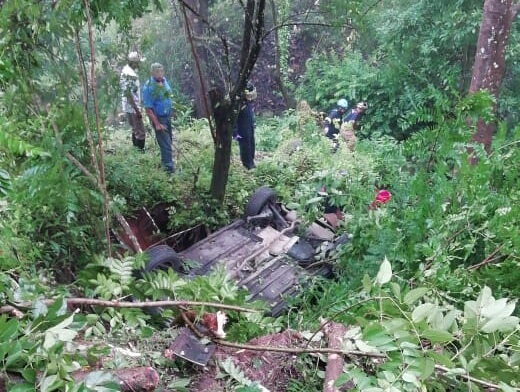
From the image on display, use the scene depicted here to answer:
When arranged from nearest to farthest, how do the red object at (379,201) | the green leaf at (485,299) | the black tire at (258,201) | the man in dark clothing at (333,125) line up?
the green leaf at (485,299) → the red object at (379,201) → the black tire at (258,201) → the man in dark clothing at (333,125)

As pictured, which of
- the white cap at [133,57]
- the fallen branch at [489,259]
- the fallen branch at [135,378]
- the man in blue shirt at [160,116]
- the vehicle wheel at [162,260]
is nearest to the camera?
the fallen branch at [135,378]

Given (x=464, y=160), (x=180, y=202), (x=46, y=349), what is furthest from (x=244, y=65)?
(x=46, y=349)

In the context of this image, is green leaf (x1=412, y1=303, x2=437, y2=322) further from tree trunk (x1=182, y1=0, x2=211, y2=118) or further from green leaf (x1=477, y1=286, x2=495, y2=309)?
tree trunk (x1=182, y1=0, x2=211, y2=118)

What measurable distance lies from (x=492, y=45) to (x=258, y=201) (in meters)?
4.26

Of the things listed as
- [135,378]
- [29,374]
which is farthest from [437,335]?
[29,374]

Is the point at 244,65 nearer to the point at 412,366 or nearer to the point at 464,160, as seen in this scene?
the point at 464,160

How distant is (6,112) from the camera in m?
4.20

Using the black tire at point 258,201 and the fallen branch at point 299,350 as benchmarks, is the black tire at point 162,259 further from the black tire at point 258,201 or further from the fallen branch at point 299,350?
the fallen branch at point 299,350

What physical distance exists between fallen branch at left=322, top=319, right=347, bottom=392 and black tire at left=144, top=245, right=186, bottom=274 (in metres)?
2.61

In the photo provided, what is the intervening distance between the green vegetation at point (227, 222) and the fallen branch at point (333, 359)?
0.17ft

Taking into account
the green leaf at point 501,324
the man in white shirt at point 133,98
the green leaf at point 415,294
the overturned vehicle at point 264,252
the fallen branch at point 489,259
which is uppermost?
the man in white shirt at point 133,98

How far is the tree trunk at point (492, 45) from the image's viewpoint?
7.21 metres

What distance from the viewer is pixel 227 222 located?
6359 millimetres

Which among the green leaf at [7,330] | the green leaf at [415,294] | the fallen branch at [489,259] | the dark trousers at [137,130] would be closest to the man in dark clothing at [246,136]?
the dark trousers at [137,130]
